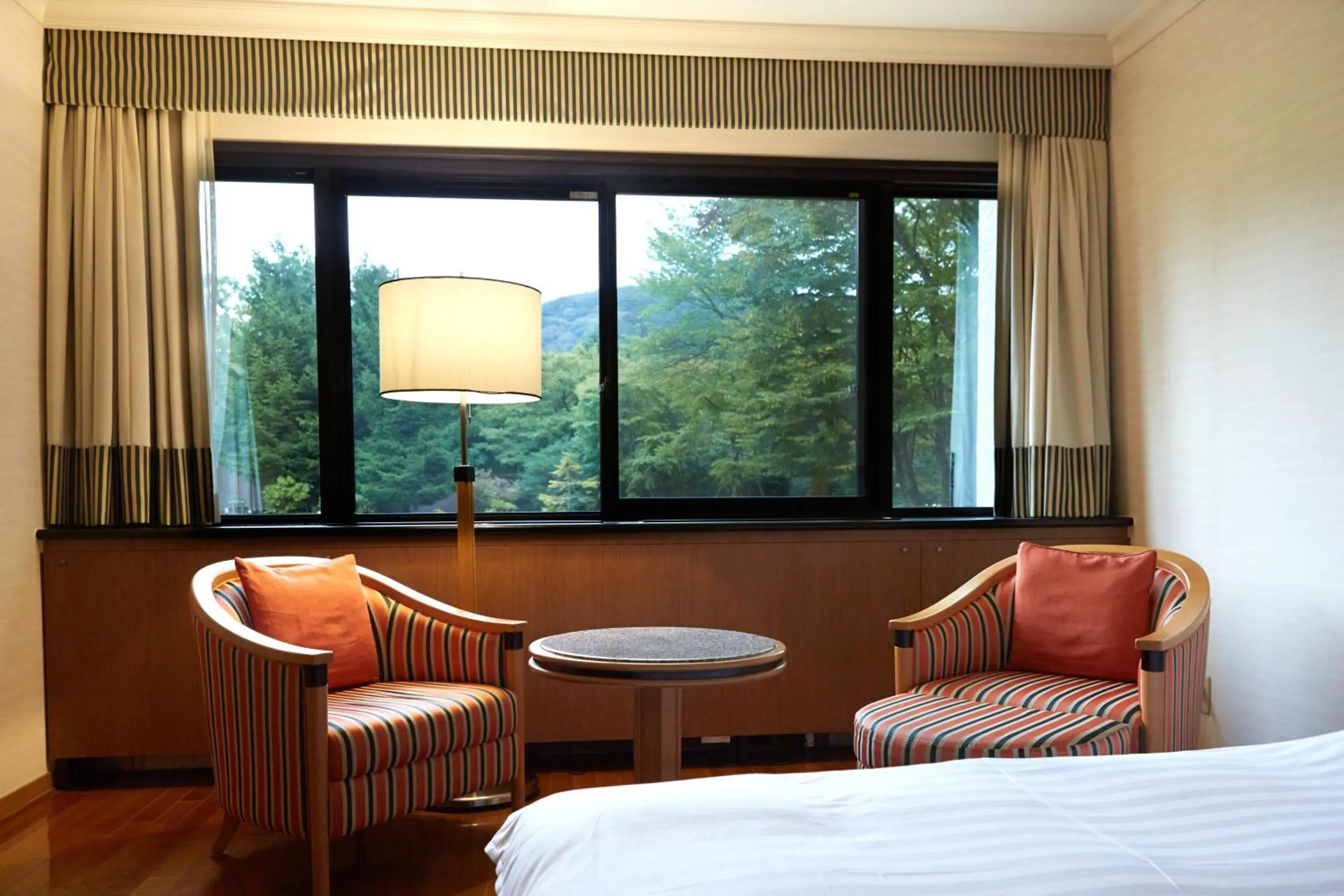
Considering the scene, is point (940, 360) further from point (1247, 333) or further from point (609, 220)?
point (609, 220)

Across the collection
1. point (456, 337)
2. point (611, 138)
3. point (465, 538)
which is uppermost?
point (611, 138)

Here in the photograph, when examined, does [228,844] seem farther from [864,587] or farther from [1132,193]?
[1132,193]

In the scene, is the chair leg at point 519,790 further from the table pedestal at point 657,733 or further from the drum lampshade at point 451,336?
the drum lampshade at point 451,336

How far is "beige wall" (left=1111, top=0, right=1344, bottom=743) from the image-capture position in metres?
2.79

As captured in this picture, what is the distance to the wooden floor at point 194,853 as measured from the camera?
2572mm

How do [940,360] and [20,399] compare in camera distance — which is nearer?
[20,399]

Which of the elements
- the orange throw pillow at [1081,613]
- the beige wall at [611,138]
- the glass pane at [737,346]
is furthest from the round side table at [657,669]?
the beige wall at [611,138]

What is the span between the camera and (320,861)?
2.40 meters

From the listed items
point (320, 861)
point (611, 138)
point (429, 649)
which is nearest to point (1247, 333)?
point (611, 138)

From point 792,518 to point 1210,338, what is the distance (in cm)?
155

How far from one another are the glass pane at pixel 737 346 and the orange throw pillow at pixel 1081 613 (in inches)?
43.0

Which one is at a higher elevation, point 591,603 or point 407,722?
point 591,603

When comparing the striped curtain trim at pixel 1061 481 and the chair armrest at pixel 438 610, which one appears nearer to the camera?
the chair armrest at pixel 438 610

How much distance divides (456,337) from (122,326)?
4.22 feet
